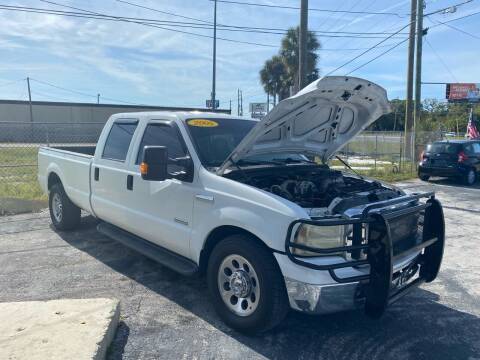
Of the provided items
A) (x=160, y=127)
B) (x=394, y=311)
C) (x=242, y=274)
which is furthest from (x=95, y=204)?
(x=394, y=311)

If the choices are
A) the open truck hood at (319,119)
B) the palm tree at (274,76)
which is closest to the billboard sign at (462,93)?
the palm tree at (274,76)

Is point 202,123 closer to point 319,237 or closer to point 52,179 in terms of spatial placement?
point 319,237

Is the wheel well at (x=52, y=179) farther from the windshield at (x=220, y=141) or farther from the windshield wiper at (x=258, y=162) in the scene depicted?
the windshield wiper at (x=258, y=162)

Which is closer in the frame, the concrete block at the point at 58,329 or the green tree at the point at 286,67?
the concrete block at the point at 58,329

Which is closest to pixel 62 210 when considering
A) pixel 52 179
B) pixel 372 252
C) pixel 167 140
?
pixel 52 179

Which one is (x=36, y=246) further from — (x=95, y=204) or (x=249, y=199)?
(x=249, y=199)

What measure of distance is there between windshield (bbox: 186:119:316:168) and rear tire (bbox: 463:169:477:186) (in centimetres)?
1101

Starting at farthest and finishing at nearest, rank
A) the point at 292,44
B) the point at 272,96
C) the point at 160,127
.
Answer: the point at 272,96 → the point at 292,44 → the point at 160,127

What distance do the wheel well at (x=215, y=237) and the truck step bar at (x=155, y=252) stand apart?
0.32 ft

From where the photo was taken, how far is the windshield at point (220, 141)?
14.1 ft

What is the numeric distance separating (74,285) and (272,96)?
114 ft

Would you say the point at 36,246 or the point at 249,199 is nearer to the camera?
the point at 249,199

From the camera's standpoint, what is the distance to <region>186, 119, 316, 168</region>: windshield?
429 cm

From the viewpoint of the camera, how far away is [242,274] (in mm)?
3576
